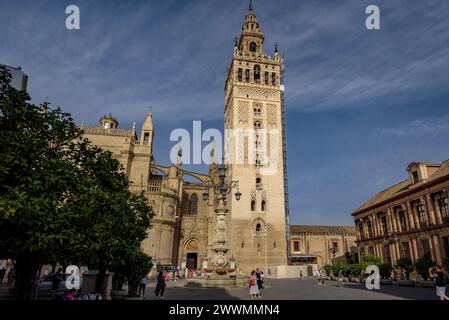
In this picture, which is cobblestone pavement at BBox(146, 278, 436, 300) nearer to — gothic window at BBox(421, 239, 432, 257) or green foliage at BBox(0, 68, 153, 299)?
gothic window at BBox(421, 239, 432, 257)

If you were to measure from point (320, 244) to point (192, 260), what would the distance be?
23.2 meters

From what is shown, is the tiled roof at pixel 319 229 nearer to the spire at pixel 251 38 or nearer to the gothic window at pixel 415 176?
the gothic window at pixel 415 176

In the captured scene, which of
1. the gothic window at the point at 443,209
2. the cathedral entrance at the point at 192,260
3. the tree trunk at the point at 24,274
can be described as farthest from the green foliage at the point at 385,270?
the tree trunk at the point at 24,274

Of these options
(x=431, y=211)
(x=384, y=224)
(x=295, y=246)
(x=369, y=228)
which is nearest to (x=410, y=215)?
(x=431, y=211)

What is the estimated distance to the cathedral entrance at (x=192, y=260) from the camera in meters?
41.4

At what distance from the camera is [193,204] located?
47.2 metres

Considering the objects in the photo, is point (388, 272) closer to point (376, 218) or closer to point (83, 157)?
point (376, 218)

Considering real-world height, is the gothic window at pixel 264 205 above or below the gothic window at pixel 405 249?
above

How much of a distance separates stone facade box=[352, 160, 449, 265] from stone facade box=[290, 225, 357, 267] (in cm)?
1664

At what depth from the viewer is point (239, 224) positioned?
3747 centimetres

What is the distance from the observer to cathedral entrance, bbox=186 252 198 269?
41.4 m

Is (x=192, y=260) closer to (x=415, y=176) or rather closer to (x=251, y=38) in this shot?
(x=415, y=176)

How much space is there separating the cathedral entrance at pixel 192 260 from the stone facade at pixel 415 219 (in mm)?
21822
